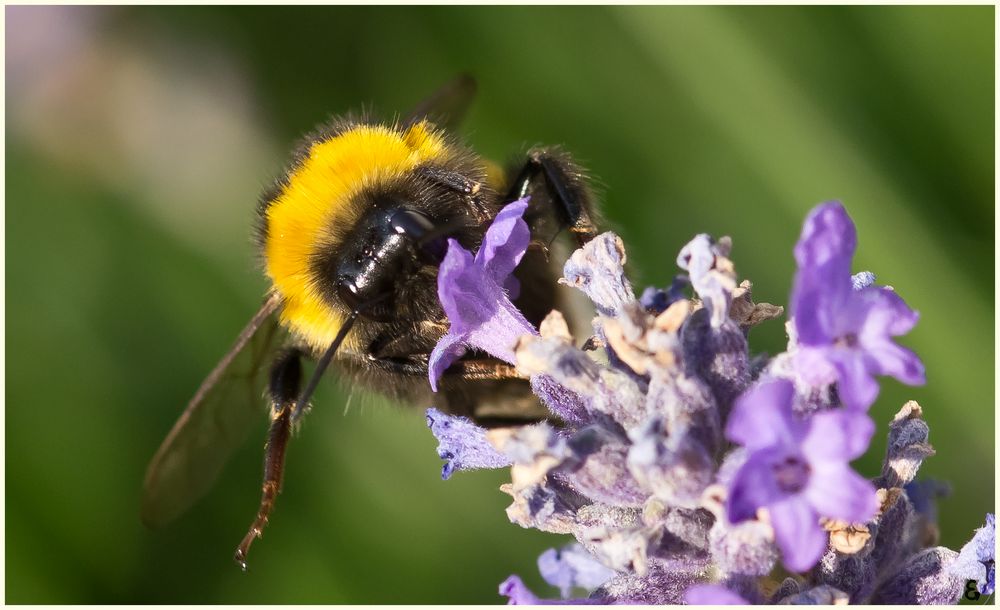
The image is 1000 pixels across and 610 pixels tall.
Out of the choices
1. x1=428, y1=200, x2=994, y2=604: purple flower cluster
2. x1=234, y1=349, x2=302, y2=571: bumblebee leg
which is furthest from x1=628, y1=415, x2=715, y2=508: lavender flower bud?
x1=234, y1=349, x2=302, y2=571: bumblebee leg

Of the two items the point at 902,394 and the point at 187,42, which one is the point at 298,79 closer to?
the point at 187,42

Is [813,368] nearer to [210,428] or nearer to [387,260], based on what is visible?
[387,260]

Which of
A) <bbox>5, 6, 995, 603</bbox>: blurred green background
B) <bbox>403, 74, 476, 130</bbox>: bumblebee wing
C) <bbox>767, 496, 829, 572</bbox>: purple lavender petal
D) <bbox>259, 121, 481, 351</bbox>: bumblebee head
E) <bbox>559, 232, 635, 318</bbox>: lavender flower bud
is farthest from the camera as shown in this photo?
<bbox>5, 6, 995, 603</bbox>: blurred green background

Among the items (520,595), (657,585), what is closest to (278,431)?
(520,595)

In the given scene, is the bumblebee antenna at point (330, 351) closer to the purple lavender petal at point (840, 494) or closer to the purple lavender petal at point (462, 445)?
Result: the purple lavender petal at point (462, 445)

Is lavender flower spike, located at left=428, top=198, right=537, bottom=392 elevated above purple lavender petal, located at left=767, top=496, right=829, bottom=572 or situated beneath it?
situated beneath

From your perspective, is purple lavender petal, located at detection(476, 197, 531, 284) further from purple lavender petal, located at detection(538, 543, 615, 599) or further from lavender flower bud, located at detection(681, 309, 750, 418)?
purple lavender petal, located at detection(538, 543, 615, 599)
